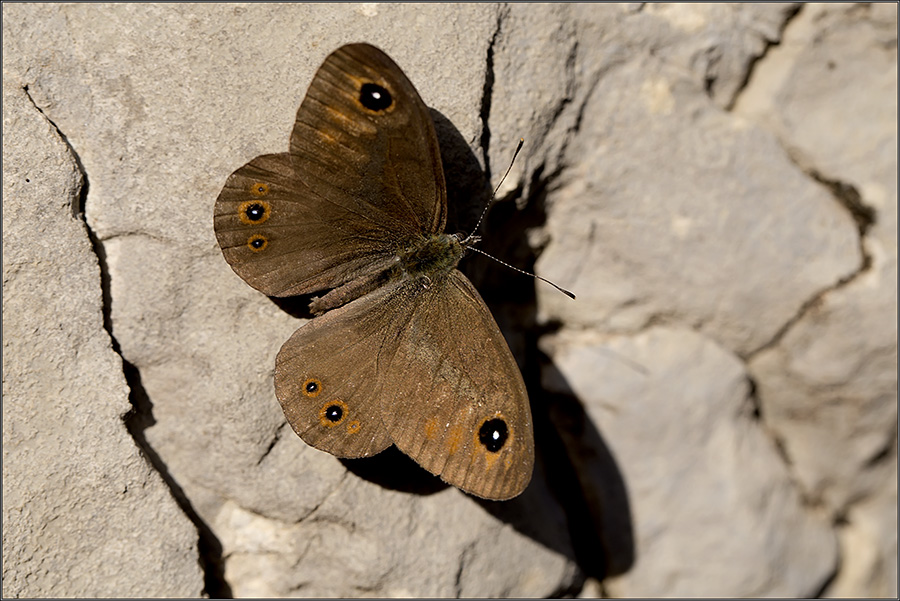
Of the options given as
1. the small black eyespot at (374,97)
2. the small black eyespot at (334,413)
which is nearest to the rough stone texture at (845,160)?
the small black eyespot at (374,97)

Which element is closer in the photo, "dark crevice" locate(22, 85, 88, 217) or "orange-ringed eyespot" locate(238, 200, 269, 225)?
"orange-ringed eyespot" locate(238, 200, 269, 225)

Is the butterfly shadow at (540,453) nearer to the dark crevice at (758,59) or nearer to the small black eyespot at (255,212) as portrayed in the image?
the small black eyespot at (255,212)

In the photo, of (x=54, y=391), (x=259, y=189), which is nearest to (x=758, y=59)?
(x=259, y=189)

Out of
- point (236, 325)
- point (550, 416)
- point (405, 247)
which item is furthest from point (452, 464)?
point (550, 416)

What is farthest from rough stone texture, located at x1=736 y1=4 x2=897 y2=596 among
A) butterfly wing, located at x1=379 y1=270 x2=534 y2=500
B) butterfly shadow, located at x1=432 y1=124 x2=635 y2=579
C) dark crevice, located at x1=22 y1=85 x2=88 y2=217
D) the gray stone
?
dark crevice, located at x1=22 y1=85 x2=88 y2=217

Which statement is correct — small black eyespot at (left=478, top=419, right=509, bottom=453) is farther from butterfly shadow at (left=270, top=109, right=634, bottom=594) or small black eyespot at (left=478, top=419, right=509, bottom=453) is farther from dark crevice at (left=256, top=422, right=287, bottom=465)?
dark crevice at (left=256, top=422, right=287, bottom=465)

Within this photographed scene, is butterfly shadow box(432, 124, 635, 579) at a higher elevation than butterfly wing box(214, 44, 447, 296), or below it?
below

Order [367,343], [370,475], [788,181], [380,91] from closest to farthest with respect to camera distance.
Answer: [380,91] < [367,343] < [370,475] < [788,181]

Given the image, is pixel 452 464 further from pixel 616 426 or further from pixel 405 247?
pixel 616 426
